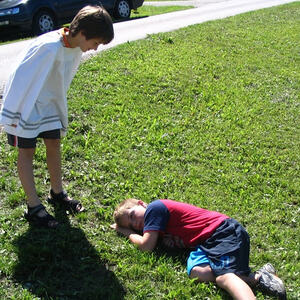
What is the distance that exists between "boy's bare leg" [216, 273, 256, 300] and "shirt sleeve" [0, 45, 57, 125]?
1.82 metres

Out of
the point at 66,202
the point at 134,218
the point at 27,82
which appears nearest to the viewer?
the point at 27,82

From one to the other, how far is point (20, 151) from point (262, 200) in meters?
2.41

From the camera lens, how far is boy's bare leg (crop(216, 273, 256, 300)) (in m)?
3.01

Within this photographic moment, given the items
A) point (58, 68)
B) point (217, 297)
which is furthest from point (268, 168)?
point (58, 68)

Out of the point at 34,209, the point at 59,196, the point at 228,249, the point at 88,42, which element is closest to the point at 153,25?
the point at 59,196

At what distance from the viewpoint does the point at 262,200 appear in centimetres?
450

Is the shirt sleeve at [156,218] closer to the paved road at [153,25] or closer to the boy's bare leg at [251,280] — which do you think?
the boy's bare leg at [251,280]

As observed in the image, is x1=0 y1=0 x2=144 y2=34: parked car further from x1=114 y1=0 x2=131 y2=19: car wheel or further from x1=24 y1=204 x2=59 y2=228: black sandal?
x1=24 y1=204 x2=59 y2=228: black sandal

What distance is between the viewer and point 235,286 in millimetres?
3066

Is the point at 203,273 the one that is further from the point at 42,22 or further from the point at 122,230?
the point at 42,22

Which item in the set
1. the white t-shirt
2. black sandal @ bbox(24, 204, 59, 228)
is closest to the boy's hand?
black sandal @ bbox(24, 204, 59, 228)

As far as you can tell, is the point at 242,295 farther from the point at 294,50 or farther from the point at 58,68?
the point at 294,50

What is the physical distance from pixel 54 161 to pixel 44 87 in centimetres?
70

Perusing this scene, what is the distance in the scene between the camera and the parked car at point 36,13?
1228cm
